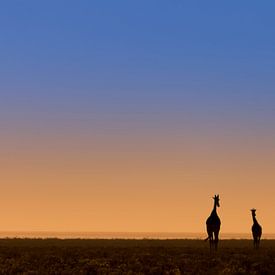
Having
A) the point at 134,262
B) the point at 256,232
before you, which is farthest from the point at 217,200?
the point at 134,262

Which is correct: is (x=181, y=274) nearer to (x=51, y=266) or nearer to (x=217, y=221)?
(x=51, y=266)

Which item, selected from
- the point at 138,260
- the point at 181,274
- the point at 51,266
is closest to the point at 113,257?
the point at 138,260

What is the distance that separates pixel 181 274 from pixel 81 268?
4.63 metres

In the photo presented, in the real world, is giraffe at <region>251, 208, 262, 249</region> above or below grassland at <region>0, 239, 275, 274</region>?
above

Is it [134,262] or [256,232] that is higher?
[256,232]

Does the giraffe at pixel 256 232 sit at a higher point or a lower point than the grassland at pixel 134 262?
higher

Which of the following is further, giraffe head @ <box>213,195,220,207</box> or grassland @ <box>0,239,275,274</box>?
giraffe head @ <box>213,195,220,207</box>

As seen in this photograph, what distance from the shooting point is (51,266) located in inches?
1281

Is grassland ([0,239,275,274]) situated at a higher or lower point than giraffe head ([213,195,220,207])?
lower

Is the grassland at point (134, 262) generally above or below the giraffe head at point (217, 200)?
below

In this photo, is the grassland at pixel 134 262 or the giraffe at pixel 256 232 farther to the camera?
the giraffe at pixel 256 232

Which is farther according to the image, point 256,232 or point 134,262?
point 256,232

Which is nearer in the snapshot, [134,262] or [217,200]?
[134,262]

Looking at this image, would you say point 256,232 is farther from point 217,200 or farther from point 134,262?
point 134,262
